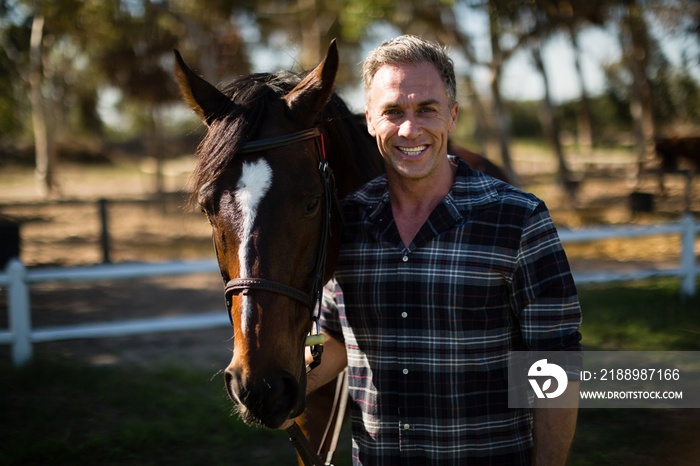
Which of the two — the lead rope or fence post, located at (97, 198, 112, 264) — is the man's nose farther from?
fence post, located at (97, 198, 112, 264)

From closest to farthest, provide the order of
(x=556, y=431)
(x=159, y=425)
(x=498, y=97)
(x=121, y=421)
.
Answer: (x=556, y=431), (x=159, y=425), (x=121, y=421), (x=498, y=97)

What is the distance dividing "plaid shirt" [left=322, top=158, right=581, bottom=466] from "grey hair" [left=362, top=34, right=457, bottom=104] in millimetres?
319

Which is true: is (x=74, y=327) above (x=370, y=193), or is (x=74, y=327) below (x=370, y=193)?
below

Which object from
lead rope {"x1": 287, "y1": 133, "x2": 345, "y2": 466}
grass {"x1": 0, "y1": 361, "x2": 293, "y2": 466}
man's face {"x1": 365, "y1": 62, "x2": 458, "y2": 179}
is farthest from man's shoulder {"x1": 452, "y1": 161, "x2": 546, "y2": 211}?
grass {"x1": 0, "y1": 361, "x2": 293, "y2": 466}

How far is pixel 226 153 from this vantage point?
1850mm

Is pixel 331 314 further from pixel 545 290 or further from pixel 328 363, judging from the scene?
pixel 545 290

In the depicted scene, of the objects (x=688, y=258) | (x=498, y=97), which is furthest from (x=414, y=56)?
(x=498, y=97)

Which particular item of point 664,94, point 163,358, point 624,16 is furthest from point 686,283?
point 664,94

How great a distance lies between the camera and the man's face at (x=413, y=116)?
1870 millimetres

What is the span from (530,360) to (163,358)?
4.98 metres

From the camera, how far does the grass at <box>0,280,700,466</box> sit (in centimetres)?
401

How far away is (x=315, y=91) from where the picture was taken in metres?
A: 2.01

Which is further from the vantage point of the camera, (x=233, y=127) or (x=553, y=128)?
(x=553, y=128)

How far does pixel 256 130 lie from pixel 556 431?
1.24 meters
